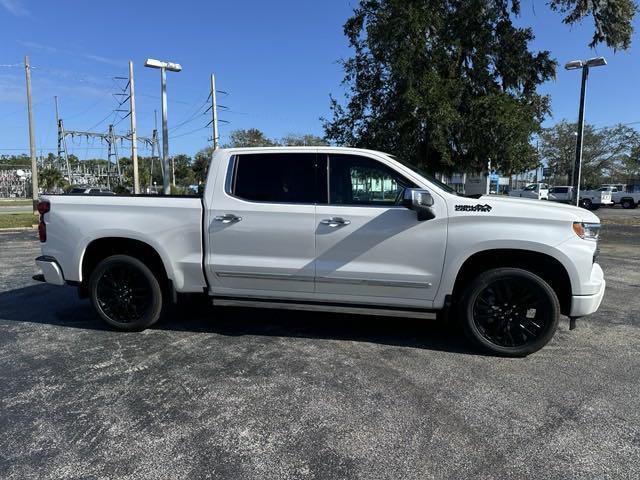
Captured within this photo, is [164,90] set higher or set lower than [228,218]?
higher

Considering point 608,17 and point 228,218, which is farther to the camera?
point 608,17

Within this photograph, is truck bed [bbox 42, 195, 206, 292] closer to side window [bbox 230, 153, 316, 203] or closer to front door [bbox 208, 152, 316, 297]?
front door [bbox 208, 152, 316, 297]

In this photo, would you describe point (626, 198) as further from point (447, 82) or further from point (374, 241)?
point (374, 241)

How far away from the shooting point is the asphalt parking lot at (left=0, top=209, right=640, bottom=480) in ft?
9.77

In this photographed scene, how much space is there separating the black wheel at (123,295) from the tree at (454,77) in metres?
13.9

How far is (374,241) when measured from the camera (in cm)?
471

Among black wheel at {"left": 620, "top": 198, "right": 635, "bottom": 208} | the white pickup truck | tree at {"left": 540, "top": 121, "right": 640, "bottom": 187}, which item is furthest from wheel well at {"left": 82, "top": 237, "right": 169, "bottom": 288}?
tree at {"left": 540, "top": 121, "right": 640, "bottom": 187}

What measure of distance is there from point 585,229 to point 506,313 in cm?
101

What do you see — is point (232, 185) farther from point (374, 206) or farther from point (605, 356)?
point (605, 356)

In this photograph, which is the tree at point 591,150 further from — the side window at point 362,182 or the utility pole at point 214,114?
the side window at point 362,182

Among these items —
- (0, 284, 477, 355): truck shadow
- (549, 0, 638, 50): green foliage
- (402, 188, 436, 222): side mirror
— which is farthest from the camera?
(549, 0, 638, 50): green foliage

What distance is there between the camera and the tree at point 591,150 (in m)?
67.4

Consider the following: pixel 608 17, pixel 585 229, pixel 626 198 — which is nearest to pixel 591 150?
pixel 626 198

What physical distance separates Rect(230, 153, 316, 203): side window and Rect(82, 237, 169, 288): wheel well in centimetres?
118
